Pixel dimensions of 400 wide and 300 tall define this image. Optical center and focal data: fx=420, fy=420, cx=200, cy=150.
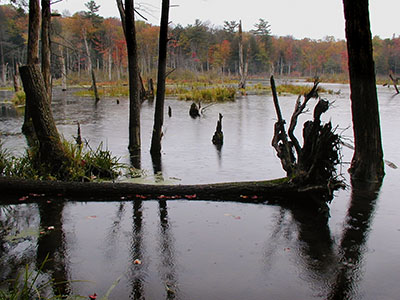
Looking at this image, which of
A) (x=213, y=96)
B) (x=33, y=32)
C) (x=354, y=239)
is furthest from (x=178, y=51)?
(x=354, y=239)

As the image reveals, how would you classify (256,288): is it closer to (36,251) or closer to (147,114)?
(36,251)

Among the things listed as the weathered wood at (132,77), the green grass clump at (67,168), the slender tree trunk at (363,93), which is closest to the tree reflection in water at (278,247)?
the green grass clump at (67,168)

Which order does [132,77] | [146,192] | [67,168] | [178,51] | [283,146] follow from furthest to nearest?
[178,51], [132,77], [67,168], [283,146], [146,192]

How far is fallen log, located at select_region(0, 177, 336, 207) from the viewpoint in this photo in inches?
266

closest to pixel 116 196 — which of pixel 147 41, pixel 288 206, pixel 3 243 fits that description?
pixel 3 243

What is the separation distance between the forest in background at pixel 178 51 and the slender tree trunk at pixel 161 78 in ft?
160

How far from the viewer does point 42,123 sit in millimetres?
7688

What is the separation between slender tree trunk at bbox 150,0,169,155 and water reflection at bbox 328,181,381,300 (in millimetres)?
4952

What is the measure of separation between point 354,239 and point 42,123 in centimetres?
562

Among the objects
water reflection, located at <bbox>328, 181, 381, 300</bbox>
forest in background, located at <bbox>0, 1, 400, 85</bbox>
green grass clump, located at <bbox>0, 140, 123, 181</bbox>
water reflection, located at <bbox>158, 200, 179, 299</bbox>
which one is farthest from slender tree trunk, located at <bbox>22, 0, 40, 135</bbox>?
forest in background, located at <bbox>0, 1, 400, 85</bbox>

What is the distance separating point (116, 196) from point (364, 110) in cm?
471

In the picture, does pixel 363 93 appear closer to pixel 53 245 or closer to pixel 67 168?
pixel 67 168

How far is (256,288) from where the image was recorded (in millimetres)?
4152

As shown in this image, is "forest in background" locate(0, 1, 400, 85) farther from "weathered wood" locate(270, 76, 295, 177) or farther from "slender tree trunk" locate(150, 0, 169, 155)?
"weathered wood" locate(270, 76, 295, 177)
